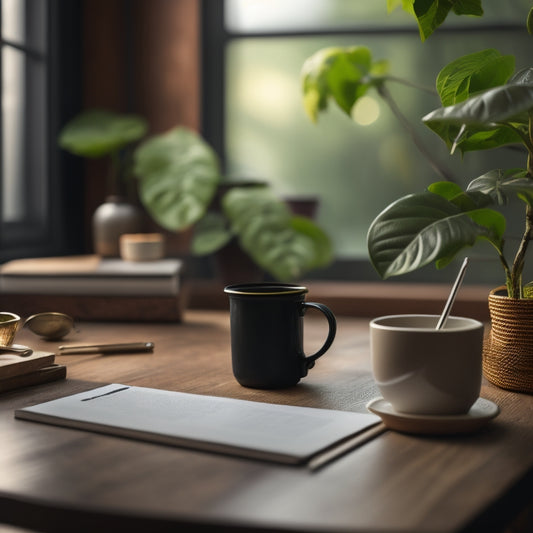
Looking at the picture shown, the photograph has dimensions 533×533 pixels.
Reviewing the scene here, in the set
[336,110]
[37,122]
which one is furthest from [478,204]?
[37,122]

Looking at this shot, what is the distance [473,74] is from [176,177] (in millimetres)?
1134

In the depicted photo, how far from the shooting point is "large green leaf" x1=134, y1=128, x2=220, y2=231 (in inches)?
76.6

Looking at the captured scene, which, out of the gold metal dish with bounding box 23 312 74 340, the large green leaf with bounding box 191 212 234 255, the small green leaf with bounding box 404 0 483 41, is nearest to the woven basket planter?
the small green leaf with bounding box 404 0 483 41

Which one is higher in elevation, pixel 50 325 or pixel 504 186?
pixel 504 186

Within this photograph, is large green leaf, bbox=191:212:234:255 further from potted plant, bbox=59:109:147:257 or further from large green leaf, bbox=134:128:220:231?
potted plant, bbox=59:109:147:257

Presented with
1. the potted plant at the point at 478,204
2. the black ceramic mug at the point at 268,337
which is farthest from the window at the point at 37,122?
the potted plant at the point at 478,204

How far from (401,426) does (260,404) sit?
17 centimetres

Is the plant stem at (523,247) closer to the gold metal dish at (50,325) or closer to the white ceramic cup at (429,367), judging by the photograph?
the white ceramic cup at (429,367)

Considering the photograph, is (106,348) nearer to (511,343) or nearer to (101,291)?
(101,291)

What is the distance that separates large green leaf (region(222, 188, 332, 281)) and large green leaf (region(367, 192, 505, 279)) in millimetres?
1025

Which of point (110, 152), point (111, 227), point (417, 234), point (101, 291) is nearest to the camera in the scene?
point (417, 234)

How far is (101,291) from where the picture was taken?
5.40ft

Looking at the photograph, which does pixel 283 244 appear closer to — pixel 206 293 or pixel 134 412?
pixel 206 293

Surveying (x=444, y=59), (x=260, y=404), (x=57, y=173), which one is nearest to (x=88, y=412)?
(x=260, y=404)
